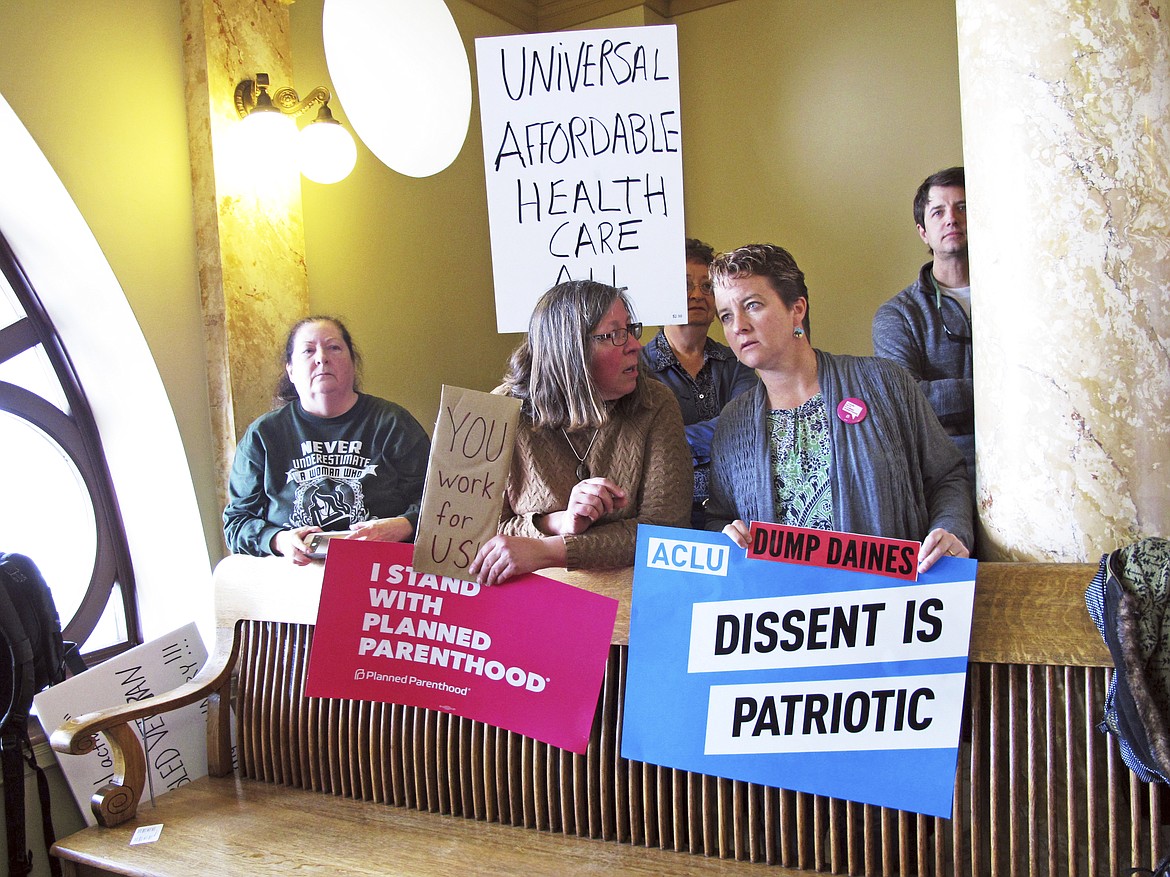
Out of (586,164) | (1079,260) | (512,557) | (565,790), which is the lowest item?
(565,790)

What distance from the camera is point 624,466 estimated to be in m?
1.93

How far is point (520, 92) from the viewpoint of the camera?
2.15 m

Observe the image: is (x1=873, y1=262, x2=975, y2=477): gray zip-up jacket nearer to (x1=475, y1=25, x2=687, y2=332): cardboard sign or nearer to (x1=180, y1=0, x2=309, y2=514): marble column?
(x1=475, y1=25, x2=687, y2=332): cardboard sign

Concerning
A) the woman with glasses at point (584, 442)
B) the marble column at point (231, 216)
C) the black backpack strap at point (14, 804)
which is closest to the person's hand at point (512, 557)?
the woman with glasses at point (584, 442)

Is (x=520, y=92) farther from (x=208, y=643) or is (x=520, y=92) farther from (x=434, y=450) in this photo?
(x=208, y=643)

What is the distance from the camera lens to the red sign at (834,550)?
1.58 m

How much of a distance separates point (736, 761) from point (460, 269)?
2.94 m

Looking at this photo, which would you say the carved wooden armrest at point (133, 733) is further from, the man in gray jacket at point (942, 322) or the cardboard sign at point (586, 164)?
the man in gray jacket at point (942, 322)

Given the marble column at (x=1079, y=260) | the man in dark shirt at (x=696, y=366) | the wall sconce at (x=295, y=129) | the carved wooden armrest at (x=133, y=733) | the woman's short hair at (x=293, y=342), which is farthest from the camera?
the wall sconce at (x=295, y=129)

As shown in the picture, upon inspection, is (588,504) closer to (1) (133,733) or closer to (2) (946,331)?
(2) (946,331)

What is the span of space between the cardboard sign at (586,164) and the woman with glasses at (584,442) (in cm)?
20

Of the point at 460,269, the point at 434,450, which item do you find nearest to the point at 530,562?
the point at 434,450

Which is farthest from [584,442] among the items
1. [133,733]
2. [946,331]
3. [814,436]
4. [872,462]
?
[133,733]

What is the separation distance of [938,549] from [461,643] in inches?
36.8
